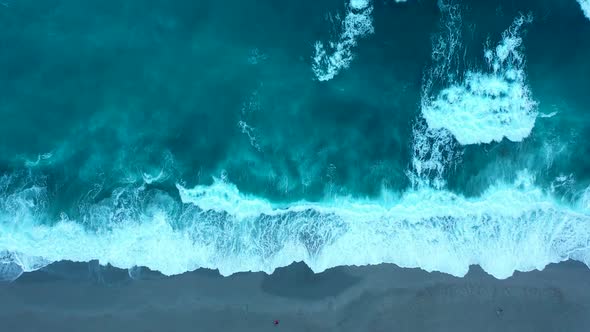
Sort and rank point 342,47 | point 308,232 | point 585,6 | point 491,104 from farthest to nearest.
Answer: point 585,6
point 342,47
point 491,104
point 308,232

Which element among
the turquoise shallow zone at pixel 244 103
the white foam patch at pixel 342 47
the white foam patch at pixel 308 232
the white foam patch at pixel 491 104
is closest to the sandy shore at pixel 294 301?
the white foam patch at pixel 308 232

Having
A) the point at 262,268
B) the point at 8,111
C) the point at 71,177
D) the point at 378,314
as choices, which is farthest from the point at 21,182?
the point at 378,314

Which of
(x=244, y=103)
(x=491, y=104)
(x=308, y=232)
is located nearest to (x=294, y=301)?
(x=308, y=232)

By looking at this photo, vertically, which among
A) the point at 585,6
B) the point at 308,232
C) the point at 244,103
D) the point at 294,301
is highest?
the point at 585,6

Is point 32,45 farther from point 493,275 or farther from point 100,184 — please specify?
point 493,275

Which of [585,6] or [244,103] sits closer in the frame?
[244,103]

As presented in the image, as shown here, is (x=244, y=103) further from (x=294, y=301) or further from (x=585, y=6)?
(x=585, y=6)

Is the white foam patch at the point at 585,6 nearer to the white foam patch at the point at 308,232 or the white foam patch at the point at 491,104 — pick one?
the white foam patch at the point at 491,104
